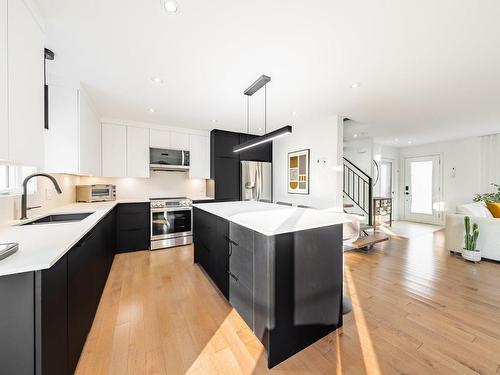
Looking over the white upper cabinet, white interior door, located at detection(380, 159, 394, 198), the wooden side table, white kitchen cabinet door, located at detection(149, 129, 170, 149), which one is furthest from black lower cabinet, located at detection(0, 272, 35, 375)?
white interior door, located at detection(380, 159, 394, 198)

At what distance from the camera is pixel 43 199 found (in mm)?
2420

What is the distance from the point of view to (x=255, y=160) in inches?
203

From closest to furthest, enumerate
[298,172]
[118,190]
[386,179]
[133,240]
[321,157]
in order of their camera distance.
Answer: [133,240] → [321,157] → [118,190] → [298,172] → [386,179]

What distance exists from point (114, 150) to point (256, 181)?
302 centimetres

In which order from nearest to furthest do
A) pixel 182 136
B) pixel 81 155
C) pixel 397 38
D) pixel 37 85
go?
1. pixel 37 85
2. pixel 397 38
3. pixel 81 155
4. pixel 182 136

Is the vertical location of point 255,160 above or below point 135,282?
above

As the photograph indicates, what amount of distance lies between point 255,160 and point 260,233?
3.83 meters

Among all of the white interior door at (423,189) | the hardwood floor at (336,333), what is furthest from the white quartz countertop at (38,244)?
the white interior door at (423,189)

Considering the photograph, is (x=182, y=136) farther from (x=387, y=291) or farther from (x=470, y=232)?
(x=470, y=232)

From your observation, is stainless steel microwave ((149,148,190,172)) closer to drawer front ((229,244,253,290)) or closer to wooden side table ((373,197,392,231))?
drawer front ((229,244,253,290))

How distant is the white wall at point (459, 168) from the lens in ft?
18.3

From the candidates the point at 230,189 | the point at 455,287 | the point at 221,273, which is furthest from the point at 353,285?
the point at 230,189

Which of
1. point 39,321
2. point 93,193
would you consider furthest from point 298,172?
point 39,321

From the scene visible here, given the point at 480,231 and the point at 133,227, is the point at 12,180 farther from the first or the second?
the point at 480,231
